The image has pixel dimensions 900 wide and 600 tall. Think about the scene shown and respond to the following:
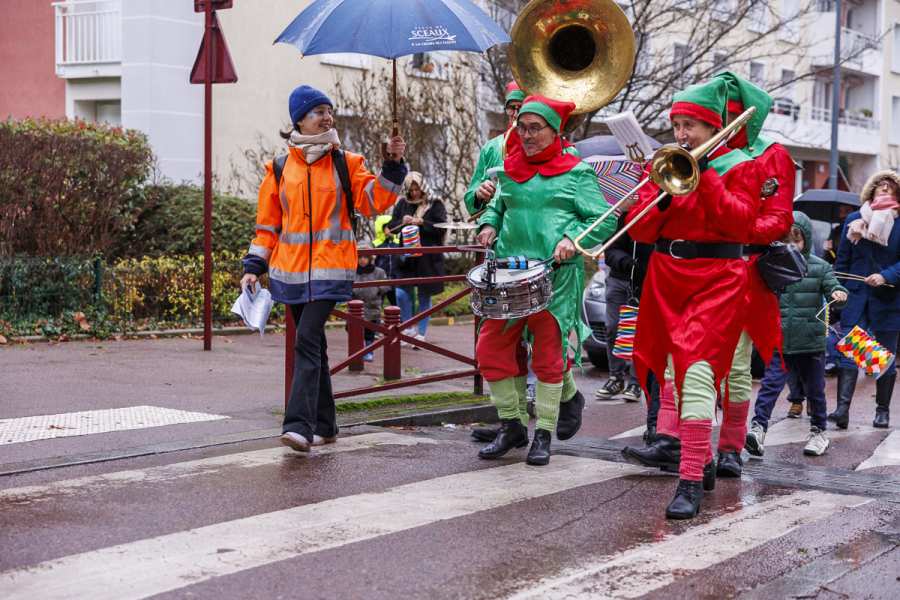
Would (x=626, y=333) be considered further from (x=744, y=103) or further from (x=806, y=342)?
(x=744, y=103)

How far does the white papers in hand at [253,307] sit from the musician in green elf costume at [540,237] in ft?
4.28

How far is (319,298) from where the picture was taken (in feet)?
19.4

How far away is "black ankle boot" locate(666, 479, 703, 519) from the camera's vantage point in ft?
15.6

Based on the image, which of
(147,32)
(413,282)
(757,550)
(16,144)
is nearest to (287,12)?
(147,32)

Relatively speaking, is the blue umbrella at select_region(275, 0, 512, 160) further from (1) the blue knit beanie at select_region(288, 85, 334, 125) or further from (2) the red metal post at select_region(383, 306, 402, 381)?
(2) the red metal post at select_region(383, 306, 402, 381)

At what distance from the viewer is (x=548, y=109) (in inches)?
226

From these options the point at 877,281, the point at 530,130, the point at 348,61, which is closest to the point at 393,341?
the point at 530,130

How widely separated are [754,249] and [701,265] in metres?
0.84

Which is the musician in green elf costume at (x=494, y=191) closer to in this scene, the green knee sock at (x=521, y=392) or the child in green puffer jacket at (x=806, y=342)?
the green knee sock at (x=521, y=392)

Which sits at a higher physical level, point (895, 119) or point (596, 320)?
point (895, 119)

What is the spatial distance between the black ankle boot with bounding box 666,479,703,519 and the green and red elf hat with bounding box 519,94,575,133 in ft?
6.83

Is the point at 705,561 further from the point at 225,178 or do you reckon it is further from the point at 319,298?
the point at 225,178

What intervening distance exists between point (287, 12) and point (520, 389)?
1638 cm

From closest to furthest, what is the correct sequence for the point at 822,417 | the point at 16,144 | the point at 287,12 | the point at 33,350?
the point at 822,417, the point at 33,350, the point at 16,144, the point at 287,12
